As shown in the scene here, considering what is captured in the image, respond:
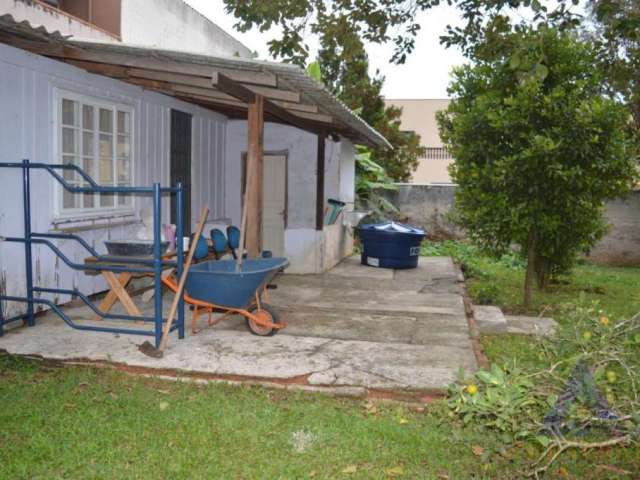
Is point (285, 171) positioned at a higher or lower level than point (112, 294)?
higher

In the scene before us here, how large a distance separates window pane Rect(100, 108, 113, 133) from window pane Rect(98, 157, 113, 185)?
0.36 meters

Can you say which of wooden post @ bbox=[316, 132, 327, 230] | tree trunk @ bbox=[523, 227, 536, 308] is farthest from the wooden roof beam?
tree trunk @ bbox=[523, 227, 536, 308]

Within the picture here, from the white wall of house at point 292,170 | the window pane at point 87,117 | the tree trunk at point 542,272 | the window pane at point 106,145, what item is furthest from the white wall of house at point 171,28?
the tree trunk at point 542,272

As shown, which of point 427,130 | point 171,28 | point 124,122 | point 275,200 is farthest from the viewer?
point 427,130

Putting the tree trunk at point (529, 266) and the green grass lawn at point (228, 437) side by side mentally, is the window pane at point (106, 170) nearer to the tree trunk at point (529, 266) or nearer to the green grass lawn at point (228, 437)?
the green grass lawn at point (228, 437)

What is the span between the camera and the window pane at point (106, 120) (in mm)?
7855

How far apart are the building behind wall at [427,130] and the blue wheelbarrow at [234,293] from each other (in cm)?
2833

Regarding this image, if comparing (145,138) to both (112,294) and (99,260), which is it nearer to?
(112,294)

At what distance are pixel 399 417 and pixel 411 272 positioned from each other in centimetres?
729

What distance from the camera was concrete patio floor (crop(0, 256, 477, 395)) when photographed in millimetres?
5043

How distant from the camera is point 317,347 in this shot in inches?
230

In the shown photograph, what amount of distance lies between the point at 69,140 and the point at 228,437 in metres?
4.55

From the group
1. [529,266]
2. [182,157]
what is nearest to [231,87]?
[182,157]

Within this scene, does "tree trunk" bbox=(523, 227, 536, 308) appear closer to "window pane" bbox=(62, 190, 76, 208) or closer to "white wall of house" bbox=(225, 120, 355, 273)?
"white wall of house" bbox=(225, 120, 355, 273)
